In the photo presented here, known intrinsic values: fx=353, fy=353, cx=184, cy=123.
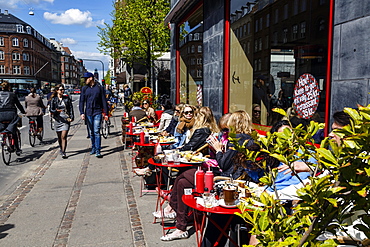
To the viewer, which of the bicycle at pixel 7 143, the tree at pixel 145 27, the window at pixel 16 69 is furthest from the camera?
the window at pixel 16 69

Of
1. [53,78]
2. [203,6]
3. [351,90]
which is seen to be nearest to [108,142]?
[203,6]

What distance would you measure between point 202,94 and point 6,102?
4.70m

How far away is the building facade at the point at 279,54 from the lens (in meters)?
3.64

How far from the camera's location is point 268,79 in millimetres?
5957

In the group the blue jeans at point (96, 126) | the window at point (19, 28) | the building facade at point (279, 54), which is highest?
the window at point (19, 28)

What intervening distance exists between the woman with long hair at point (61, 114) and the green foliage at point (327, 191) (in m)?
7.84

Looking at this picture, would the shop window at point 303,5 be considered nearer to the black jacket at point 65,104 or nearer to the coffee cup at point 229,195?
the coffee cup at point 229,195

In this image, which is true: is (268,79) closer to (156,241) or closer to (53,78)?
(156,241)

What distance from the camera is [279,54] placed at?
548cm

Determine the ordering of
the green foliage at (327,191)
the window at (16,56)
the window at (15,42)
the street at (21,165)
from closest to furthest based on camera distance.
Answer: the green foliage at (327,191), the street at (21,165), the window at (16,56), the window at (15,42)

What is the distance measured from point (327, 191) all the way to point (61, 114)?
27.1ft

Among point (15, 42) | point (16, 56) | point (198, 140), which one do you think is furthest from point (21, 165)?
point (15, 42)

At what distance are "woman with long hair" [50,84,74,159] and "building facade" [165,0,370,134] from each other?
11.2ft

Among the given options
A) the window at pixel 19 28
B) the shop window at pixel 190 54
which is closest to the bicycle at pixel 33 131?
the shop window at pixel 190 54
